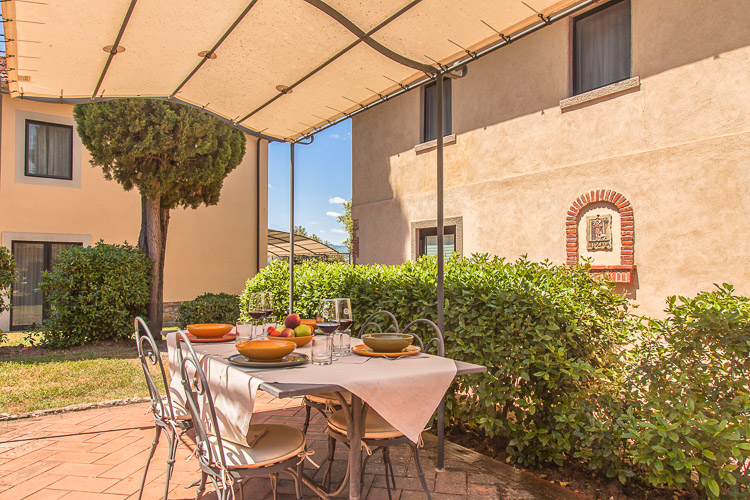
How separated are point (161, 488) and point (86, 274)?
625 centimetres

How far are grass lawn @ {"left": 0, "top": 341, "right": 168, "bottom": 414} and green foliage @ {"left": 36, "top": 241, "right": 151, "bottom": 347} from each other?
0.45 m

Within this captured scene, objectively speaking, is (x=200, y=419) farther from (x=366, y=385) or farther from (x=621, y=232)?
(x=621, y=232)

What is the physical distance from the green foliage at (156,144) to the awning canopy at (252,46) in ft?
13.9

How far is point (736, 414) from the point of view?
2.44 m

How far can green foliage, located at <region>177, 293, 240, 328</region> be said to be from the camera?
8664 millimetres

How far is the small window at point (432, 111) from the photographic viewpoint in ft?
27.2

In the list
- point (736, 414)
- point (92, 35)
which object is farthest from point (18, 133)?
point (736, 414)

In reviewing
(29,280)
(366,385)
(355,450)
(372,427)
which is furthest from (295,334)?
(29,280)

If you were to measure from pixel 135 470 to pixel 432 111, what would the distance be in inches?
287

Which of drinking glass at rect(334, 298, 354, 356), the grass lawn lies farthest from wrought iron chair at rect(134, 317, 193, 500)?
the grass lawn

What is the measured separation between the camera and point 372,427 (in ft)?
8.13

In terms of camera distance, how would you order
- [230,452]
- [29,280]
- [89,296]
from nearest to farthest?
[230,452] → [89,296] → [29,280]

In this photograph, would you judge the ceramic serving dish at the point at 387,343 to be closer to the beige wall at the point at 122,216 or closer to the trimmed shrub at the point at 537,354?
the trimmed shrub at the point at 537,354

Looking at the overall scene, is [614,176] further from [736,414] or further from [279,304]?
[279,304]
